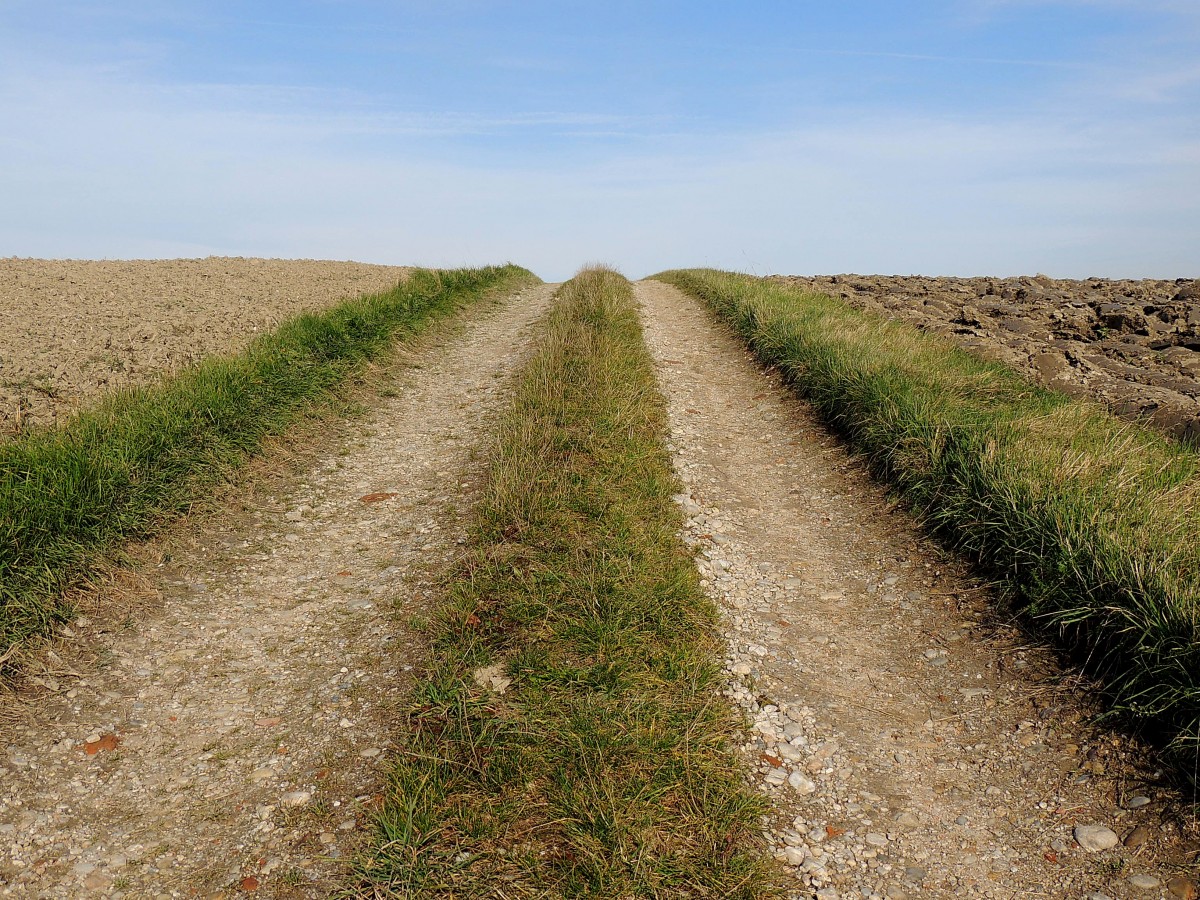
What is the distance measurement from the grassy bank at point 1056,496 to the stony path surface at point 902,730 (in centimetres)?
30

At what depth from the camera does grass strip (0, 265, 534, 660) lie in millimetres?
5090

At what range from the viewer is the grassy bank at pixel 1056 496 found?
4230mm

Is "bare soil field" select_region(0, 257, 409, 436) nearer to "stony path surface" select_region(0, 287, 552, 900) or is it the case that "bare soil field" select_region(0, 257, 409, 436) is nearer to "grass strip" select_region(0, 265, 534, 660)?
"grass strip" select_region(0, 265, 534, 660)

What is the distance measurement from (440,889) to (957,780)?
113 inches

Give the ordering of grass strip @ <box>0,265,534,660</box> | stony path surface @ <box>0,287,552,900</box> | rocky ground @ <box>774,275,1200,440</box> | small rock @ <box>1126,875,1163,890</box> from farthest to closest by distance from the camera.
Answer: rocky ground @ <box>774,275,1200,440</box>, grass strip @ <box>0,265,534,660</box>, stony path surface @ <box>0,287,552,900</box>, small rock @ <box>1126,875,1163,890</box>

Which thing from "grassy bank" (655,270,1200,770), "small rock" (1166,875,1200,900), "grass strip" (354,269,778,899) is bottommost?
"small rock" (1166,875,1200,900)

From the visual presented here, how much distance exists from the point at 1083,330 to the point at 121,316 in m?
17.3

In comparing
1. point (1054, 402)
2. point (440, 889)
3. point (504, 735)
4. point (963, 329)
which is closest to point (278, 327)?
point (504, 735)

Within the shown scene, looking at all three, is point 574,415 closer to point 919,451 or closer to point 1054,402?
point 919,451

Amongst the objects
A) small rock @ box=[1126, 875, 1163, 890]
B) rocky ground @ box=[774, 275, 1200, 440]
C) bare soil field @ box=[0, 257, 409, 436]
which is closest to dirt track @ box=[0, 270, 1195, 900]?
small rock @ box=[1126, 875, 1163, 890]

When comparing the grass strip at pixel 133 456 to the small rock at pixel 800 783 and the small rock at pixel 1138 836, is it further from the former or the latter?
the small rock at pixel 1138 836

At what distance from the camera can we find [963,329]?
533 inches

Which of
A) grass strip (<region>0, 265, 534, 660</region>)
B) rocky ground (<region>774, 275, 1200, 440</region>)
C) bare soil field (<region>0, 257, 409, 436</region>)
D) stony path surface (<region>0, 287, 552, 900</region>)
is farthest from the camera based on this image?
rocky ground (<region>774, 275, 1200, 440</region>)

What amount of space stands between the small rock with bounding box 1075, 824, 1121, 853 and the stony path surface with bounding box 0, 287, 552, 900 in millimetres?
3581
